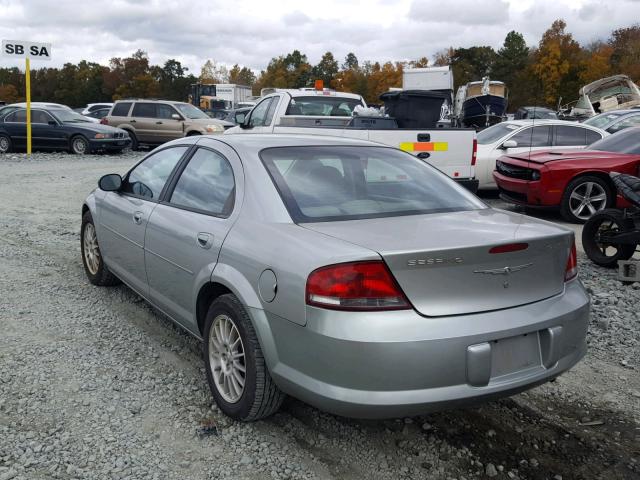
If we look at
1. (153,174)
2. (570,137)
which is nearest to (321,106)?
(570,137)

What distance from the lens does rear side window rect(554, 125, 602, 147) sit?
1180cm

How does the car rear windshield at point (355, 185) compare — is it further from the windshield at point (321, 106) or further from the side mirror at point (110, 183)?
the windshield at point (321, 106)

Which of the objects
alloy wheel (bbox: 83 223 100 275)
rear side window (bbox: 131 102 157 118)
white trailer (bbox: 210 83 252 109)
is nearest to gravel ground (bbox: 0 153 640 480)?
alloy wheel (bbox: 83 223 100 275)

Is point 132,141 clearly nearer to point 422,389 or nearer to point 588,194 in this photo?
point 588,194

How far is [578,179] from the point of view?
365 inches

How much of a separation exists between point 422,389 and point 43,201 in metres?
9.74

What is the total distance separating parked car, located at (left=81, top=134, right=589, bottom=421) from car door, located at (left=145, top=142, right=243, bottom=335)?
0.04ft

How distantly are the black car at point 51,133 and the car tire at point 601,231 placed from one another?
1593cm

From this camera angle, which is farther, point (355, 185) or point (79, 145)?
point (79, 145)

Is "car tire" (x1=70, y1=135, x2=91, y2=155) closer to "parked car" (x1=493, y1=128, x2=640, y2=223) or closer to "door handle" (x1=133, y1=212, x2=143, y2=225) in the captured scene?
"parked car" (x1=493, y1=128, x2=640, y2=223)

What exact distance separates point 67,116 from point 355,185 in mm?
18737

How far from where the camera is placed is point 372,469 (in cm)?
297

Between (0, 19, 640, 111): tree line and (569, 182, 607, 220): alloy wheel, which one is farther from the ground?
(0, 19, 640, 111): tree line

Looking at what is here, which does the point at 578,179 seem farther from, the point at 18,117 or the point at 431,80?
the point at 431,80
